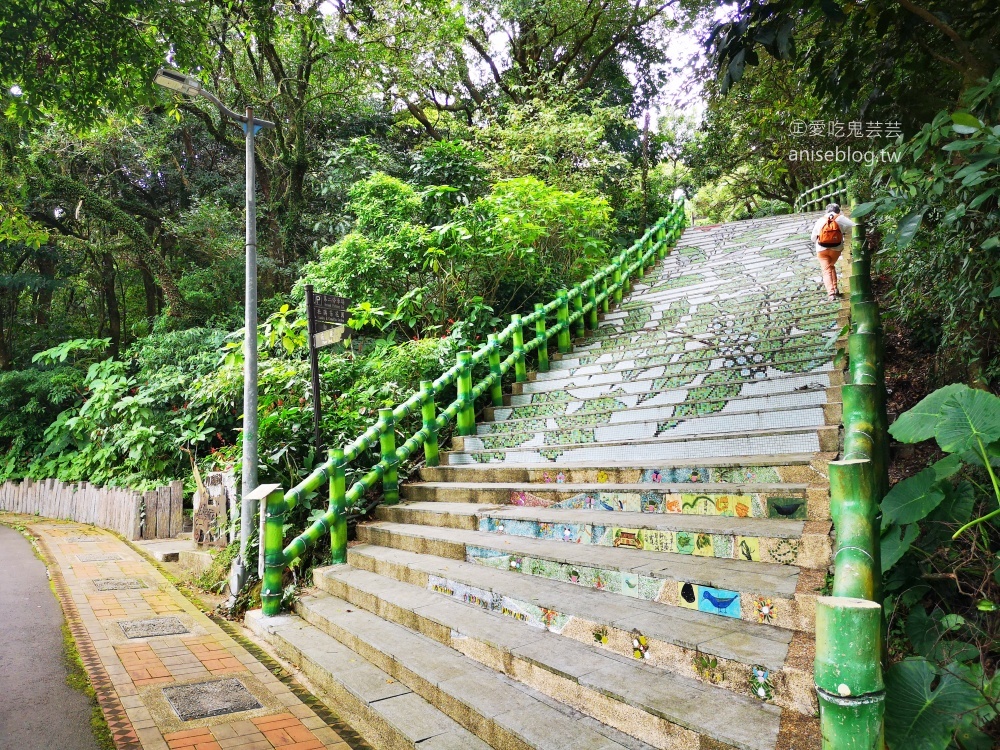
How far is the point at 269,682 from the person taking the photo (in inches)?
167

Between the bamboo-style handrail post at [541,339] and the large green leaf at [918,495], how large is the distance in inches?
242

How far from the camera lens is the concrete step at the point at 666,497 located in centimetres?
366

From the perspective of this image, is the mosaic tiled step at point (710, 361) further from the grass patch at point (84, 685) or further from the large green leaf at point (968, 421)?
the grass patch at point (84, 685)

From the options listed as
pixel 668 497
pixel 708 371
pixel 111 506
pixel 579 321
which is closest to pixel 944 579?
pixel 668 497

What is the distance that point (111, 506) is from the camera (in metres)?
10.5

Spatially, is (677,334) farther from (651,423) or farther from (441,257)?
(441,257)

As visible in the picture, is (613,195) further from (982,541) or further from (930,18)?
(982,541)

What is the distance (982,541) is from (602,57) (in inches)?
728

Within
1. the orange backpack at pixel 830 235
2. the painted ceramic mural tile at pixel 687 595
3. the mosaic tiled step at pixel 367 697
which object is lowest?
the mosaic tiled step at pixel 367 697

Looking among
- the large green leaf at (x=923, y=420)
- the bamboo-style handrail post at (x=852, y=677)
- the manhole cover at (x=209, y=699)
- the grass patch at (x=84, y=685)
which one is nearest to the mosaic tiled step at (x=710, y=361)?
the large green leaf at (x=923, y=420)

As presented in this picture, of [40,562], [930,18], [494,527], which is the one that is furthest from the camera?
[40,562]

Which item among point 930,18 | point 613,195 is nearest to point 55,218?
point 613,195

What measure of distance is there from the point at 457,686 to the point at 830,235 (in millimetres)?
6376

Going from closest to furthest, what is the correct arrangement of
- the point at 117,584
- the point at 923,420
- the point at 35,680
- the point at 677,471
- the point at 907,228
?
the point at 923,420
the point at 907,228
the point at 35,680
the point at 677,471
the point at 117,584
